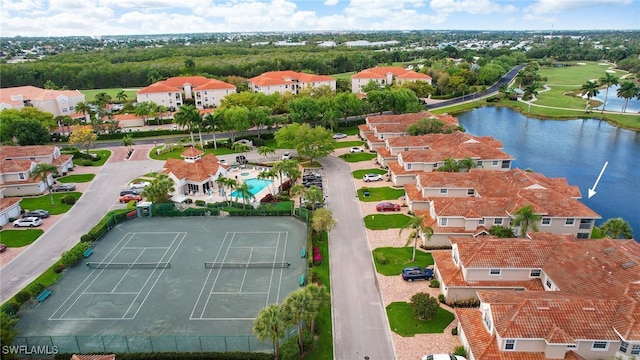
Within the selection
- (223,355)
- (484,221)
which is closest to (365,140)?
(484,221)

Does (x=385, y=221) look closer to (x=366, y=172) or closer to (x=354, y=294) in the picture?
(x=354, y=294)

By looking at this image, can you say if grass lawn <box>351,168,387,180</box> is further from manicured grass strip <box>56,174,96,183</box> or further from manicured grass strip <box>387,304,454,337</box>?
manicured grass strip <box>56,174,96,183</box>

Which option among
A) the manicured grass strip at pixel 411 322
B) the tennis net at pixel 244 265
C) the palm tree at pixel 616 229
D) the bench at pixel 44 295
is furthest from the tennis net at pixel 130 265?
the palm tree at pixel 616 229

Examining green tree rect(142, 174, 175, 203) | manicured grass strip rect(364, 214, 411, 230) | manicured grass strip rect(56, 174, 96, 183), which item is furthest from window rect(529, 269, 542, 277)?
manicured grass strip rect(56, 174, 96, 183)

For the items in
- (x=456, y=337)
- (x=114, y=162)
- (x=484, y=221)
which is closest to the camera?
(x=456, y=337)

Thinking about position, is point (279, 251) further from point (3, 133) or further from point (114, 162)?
point (3, 133)

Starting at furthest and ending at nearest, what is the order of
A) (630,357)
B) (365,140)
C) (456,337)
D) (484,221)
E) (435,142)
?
1. (365,140)
2. (435,142)
3. (484,221)
4. (456,337)
5. (630,357)

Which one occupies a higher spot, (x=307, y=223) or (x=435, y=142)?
(x=435, y=142)

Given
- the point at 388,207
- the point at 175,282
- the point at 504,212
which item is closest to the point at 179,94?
the point at 388,207
